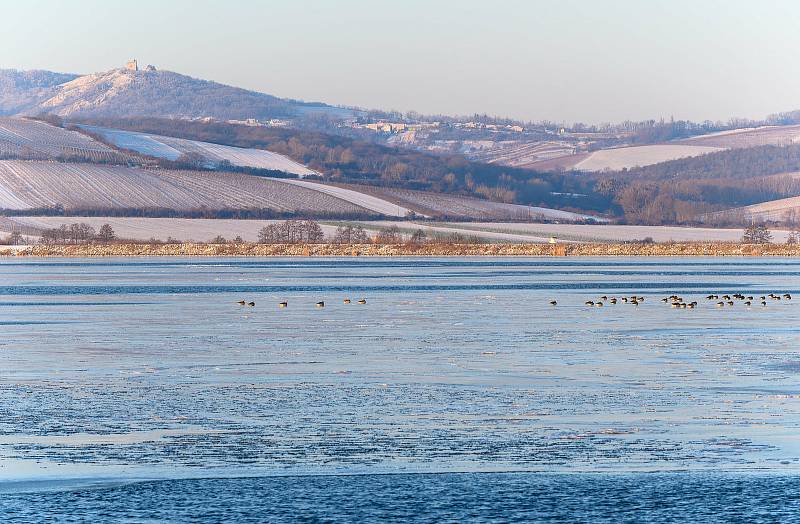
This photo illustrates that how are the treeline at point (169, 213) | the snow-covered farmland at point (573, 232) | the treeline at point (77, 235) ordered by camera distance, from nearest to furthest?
the treeline at point (77, 235)
the snow-covered farmland at point (573, 232)
the treeline at point (169, 213)

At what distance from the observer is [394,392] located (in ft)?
69.6

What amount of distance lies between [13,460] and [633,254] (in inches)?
4513

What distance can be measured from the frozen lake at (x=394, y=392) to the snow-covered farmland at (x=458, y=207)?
134 m

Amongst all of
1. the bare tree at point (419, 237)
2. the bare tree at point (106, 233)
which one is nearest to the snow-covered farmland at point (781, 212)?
the bare tree at point (419, 237)

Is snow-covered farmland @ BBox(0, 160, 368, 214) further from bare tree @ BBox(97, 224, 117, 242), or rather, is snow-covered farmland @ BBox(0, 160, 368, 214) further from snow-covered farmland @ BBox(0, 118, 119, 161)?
bare tree @ BBox(97, 224, 117, 242)

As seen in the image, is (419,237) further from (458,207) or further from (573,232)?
(458,207)

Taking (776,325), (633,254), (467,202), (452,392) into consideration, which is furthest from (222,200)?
(452,392)

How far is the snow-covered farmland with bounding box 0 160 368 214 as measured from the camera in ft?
522

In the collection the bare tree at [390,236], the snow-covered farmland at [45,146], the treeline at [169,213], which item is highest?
the snow-covered farmland at [45,146]

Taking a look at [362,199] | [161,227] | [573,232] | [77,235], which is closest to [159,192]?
[161,227]

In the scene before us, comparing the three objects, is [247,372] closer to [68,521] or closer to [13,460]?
[13,460]

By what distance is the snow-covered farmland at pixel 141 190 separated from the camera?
6260 inches

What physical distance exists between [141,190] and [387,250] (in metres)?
53.1

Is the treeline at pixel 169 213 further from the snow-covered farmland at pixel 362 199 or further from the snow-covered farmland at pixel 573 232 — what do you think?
the snow-covered farmland at pixel 573 232
